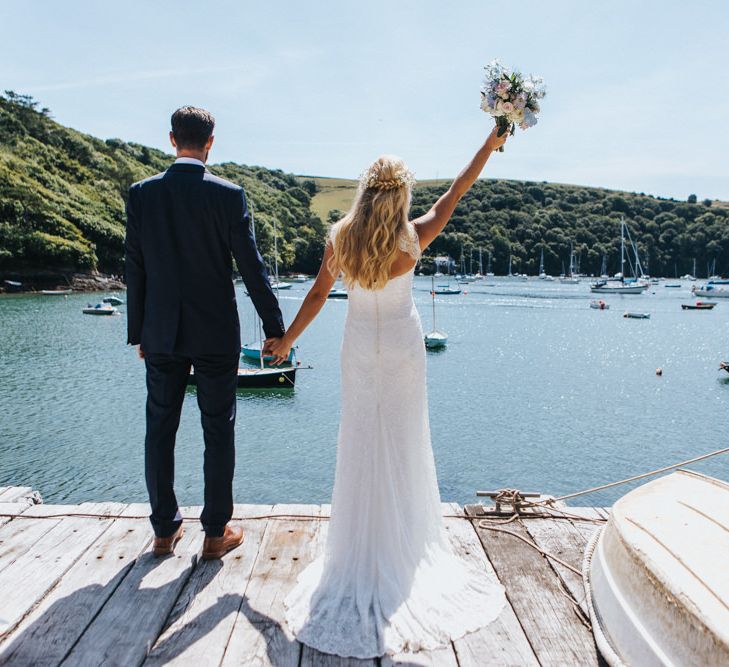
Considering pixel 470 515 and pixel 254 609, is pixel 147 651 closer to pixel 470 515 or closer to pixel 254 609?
pixel 254 609

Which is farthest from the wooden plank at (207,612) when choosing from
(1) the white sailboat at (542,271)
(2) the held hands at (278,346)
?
(1) the white sailboat at (542,271)

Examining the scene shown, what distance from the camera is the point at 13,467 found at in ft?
48.6

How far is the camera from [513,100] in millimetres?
2900

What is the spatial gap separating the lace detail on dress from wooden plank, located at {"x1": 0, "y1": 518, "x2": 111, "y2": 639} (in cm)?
224

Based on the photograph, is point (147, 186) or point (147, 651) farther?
point (147, 186)

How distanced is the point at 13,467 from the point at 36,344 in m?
20.9

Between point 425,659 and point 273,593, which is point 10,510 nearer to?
point 273,593

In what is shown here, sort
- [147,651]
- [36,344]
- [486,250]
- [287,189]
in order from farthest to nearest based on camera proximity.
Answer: [287,189] < [486,250] < [36,344] < [147,651]

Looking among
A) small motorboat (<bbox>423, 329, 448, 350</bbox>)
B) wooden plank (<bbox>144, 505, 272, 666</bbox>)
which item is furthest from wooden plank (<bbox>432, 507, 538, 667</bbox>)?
small motorboat (<bbox>423, 329, 448, 350</bbox>)

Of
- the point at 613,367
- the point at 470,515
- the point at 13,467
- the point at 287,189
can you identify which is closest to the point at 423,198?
the point at 287,189

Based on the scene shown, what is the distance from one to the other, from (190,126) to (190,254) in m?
0.63

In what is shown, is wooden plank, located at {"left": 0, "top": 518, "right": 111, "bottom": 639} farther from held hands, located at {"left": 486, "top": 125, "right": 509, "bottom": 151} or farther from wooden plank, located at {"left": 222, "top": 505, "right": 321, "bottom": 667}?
held hands, located at {"left": 486, "top": 125, "right": 509, "bottom": 151}

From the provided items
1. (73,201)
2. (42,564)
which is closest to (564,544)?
(42,564)

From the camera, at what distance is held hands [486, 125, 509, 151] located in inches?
115
